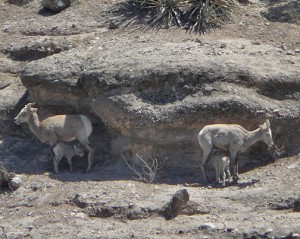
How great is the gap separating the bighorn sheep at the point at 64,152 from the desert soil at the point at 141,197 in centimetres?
20

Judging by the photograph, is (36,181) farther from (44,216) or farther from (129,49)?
(129,49)

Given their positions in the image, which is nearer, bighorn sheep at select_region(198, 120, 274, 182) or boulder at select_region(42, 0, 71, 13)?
bighorn sheep at select_region(198, 120, 274, 182)

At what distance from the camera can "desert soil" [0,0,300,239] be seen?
1297 cm

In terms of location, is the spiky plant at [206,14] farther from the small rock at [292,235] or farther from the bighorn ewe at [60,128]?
the small rock at [292,235]

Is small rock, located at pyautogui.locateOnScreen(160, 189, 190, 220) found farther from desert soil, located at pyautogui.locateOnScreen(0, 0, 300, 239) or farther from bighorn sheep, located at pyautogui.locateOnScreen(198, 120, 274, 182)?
bighorn sheep, located at pyautogui.locateOnScreen(198, 120, 274, 182)

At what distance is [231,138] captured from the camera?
14.2 m

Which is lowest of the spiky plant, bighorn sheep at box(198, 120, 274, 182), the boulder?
bighorn sheep at box(198, 120, 274, 182)

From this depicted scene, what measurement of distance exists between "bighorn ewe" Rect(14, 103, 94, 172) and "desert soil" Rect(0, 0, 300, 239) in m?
Answer: 0.39

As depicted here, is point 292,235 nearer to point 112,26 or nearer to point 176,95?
point 176,95

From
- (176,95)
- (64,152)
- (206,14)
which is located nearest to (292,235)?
(176,95)

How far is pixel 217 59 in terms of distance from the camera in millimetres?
15297

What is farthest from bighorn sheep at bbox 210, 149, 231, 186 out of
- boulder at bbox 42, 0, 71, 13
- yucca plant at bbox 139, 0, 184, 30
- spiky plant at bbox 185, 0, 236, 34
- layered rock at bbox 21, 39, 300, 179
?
boulder at bbox 42, 0, 71, 13

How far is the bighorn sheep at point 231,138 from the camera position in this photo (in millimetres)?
14250

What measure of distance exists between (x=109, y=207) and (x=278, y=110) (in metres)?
2.96
